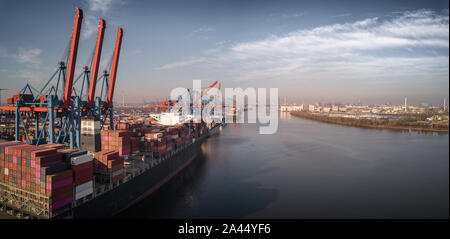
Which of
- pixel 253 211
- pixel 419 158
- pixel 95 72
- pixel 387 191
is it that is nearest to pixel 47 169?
pixel 253 211

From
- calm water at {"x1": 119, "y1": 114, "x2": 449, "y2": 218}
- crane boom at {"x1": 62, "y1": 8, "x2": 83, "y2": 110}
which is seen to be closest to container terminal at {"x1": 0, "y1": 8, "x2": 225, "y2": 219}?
crane boom at {"x1": 62, "y1": 8, "x2": 83, "y2": 110}

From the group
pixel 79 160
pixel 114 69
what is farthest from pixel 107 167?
pixel 114 69

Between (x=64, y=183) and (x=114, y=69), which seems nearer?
(x=64, y=183)

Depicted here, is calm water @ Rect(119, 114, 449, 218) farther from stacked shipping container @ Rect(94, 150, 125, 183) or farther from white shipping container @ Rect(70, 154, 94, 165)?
white shipping container @ Rect(70, 154, 94, 165)

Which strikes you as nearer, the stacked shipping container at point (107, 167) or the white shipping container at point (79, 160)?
the white shipping container at point (79, 160)

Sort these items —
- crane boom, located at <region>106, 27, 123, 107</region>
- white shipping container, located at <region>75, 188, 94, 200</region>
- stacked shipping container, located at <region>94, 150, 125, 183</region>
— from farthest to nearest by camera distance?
crane boom, located at <region>106, 27, 123, 107</region> → stacked shipping container, located at <region>94, 150, 125, 183</region> → white shipping container, located at <region>75, 188, 94, 200</region>

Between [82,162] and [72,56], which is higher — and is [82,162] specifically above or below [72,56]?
below

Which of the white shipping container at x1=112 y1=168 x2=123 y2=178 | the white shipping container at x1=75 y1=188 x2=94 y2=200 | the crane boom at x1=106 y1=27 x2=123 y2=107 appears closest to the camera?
the white shipping container at x1=75 y1=188 x2=94 y2=200

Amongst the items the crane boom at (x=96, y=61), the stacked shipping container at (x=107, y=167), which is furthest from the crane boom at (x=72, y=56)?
the stacked shipping container at (x=107, y=167)

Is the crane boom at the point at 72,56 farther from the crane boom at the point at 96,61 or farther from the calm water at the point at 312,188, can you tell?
the calm water at the point at 312,188

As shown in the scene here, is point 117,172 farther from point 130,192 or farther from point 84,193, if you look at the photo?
point 84,193

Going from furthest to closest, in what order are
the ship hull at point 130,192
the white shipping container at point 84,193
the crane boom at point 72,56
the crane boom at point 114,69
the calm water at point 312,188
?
the crane boom at point 114,69 → the crane boom at point 72,56 → the calm water at point 312,188 → the ship hull at point 130,192 → the white shipping container at point 84,193
